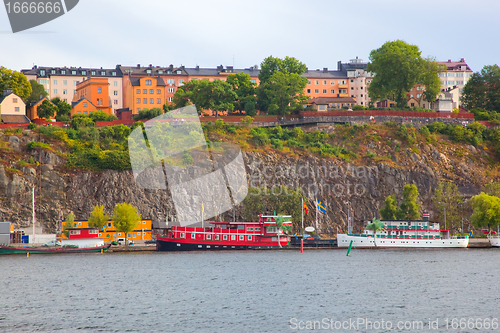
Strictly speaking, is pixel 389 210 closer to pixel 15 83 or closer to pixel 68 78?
pixel 15 83

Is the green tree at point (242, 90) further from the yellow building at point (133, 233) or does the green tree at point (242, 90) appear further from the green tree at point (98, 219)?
the green tree at point (98, 219)

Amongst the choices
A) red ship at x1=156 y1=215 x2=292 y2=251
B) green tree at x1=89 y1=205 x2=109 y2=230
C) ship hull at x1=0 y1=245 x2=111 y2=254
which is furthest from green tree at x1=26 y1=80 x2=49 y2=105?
red ship at x1=156 y1=215 x2=292 y2=251

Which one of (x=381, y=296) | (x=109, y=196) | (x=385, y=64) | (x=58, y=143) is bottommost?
(x=381, y=296)

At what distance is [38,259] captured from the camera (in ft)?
284

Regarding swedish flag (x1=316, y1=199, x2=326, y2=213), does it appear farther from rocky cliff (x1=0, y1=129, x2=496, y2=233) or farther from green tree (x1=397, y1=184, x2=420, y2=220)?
green tree (x1=397, y1=184, x2=420, y2=220)

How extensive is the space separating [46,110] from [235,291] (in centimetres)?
8606

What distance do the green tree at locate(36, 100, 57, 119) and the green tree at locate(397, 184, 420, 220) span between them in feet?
245

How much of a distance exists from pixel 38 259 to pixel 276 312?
49.9 meters

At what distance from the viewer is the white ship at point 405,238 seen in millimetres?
103438

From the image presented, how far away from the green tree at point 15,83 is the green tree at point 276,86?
51.3 meters

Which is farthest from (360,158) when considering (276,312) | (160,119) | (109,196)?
(276,312)

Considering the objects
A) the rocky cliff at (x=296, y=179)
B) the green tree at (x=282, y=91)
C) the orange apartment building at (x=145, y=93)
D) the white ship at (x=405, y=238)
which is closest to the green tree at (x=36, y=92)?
the orange apartment building at (x=145, y=93)

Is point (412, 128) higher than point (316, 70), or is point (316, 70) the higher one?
point (316, 70)

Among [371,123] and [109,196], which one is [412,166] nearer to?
[371,123]
